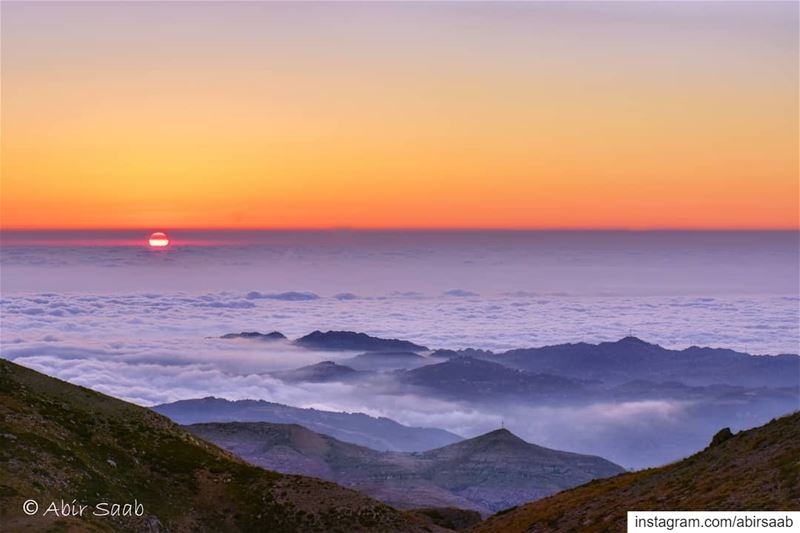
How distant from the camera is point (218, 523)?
93.2 m

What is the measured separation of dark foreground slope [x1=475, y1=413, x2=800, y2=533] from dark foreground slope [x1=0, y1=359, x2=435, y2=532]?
19.9 m

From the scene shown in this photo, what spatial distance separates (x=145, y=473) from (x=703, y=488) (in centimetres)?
5501

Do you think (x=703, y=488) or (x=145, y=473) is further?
(x=145, y=473)

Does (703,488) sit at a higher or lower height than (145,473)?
higher

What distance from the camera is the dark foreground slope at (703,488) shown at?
2446 inches

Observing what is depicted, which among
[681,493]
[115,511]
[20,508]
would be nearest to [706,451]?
[681,493]

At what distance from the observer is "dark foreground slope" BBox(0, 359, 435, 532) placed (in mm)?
80750

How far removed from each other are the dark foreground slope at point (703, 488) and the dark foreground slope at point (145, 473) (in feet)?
65.4

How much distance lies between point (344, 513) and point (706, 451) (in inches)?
1500

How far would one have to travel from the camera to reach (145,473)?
314 feet

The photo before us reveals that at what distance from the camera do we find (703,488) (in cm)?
Answer: 7094

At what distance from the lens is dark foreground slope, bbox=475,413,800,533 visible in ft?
204

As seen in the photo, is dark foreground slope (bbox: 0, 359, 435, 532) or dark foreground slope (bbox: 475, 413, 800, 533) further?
dark foreground slope (bbox: 0, 359, 435, 532)

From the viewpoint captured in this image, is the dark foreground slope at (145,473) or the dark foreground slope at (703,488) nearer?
the dark foreground slope at (703,488)
